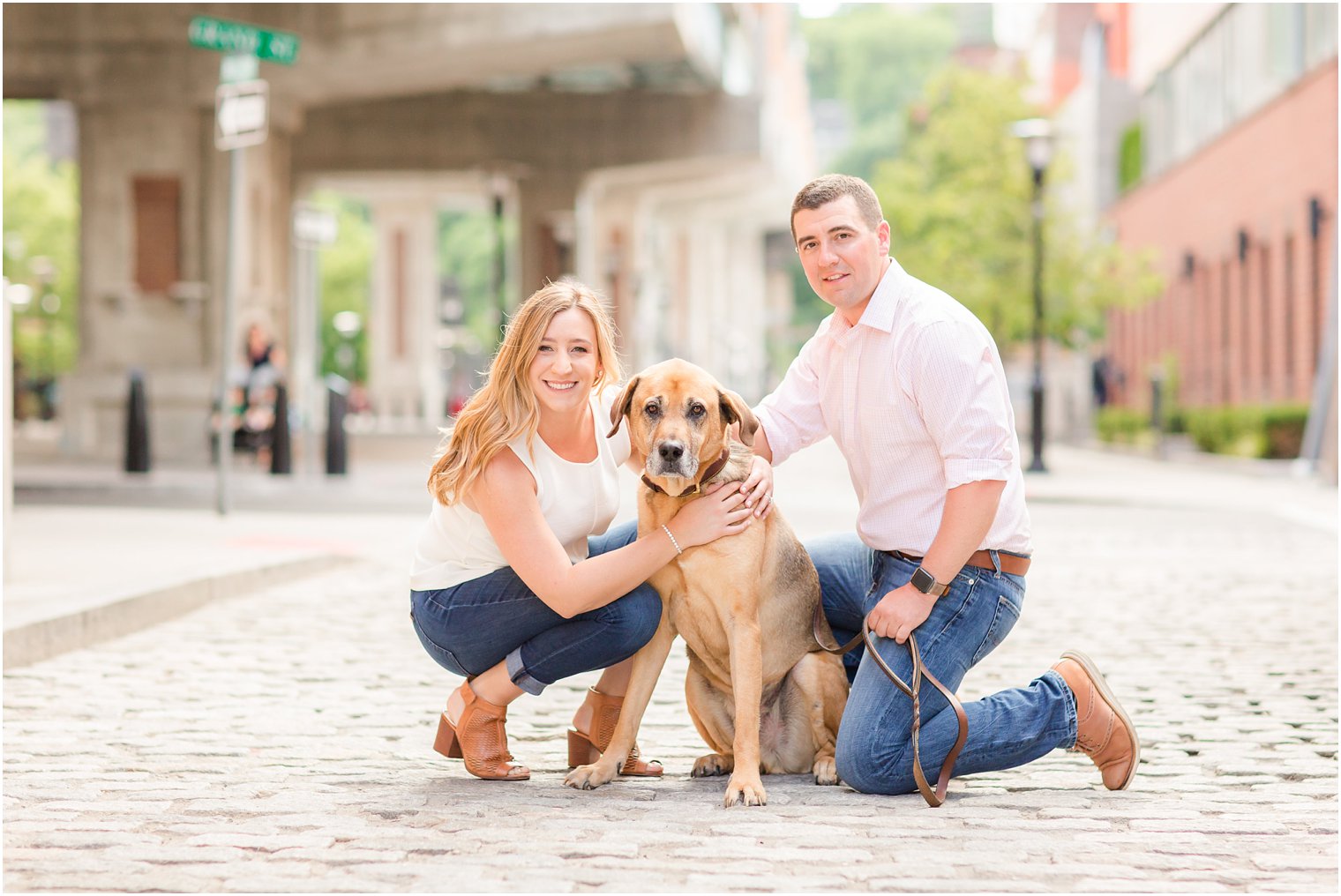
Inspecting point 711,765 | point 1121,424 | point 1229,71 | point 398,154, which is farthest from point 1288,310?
point 711,765

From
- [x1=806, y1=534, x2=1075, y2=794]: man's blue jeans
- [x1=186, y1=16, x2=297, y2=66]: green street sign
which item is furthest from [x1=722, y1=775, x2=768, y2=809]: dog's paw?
[x1=186, y1=16, x2=297, y2=66]: green street sign

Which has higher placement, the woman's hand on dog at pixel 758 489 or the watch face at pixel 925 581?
the woman's hand on dog at pixel 758 489

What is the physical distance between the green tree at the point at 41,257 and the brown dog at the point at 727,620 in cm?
5764

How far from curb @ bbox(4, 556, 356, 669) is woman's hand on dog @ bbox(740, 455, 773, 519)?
384 centimetres

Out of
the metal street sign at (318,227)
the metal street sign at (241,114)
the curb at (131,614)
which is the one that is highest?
the metal street sign at (318,227)

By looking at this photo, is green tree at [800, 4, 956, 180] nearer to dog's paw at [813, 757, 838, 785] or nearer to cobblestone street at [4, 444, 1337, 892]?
cobblestone street at [4, 444, 1337, 892]

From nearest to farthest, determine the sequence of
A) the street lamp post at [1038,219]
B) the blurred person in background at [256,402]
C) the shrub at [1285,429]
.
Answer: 1. the blurred person in background at [256,402]
2. the street lamp post at [1038,219]
3. the shrub at [1285,429]

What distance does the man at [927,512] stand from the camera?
5152 mm

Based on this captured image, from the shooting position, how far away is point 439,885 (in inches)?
160

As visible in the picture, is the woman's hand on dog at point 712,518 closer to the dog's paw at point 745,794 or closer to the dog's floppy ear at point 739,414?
the dog's floppy ear at point 739,414

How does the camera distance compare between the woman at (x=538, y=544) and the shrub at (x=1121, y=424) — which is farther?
the shrub at (x=1121, y=424)

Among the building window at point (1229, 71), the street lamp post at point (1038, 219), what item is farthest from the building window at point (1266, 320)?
the street lamp post at point (1038, 219)

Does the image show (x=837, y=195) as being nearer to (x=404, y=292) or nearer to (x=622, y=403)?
(x=622, y=403)

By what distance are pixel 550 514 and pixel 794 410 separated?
3.11 feet
